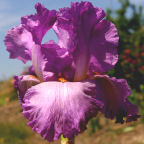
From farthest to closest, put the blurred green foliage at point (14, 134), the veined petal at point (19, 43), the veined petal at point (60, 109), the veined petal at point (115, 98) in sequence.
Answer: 1. the blurred green foliage at point (14, 134)
2. the veined petal at point (19, 43)
3. the veined petal at point (115, 98)
4. the veined petal at point (60, 109)

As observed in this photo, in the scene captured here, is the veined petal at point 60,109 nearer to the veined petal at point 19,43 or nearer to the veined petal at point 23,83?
the veined petal at point 23,83

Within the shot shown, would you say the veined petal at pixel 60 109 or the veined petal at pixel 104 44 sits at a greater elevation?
the veined petal at pixel 104 44

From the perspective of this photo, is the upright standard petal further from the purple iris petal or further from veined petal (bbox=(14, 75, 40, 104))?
veined petal (bbox=(14, 75, 40, 104))

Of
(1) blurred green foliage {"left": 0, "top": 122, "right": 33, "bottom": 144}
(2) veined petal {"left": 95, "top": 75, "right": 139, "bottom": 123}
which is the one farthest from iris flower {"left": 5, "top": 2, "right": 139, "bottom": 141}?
(1) blurred green foliage {"left": 0, "top": 122, "right": 33, "bottom": 144}

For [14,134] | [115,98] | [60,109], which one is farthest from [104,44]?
[14,134]

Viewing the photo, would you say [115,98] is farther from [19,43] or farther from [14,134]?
[14,134]

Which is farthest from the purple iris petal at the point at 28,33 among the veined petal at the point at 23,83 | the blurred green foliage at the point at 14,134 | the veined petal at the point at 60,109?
the blurred green foliage at the point at 14,134
